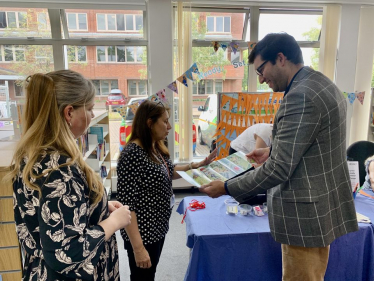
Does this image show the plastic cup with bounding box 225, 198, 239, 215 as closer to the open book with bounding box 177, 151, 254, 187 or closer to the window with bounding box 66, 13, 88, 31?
the open book with bounding box 177, 151, 254, 187

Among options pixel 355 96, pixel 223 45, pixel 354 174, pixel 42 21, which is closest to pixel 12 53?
pixel 42 21

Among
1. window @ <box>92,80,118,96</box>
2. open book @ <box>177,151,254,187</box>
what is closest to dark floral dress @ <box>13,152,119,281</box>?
open book @ <box>177,151,254,187</box>

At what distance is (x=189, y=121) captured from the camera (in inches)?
161

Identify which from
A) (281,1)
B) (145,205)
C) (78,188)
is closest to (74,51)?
(281,1)

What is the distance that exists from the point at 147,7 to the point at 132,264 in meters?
3.45

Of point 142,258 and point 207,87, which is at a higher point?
point 207,87

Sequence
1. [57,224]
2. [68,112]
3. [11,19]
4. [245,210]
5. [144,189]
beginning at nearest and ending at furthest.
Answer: [57,224] < [68,112] < [144,189] < [245,210] < [11,19]

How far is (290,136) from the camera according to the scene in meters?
1.16

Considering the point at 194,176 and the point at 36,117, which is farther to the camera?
the point at 194,176

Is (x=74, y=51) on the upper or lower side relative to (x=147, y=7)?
lower

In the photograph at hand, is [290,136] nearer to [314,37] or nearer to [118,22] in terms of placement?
[118,22]

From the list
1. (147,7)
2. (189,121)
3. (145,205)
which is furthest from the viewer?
(189,121)

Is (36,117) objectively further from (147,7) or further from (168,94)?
(147,7)

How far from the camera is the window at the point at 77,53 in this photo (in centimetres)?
405
